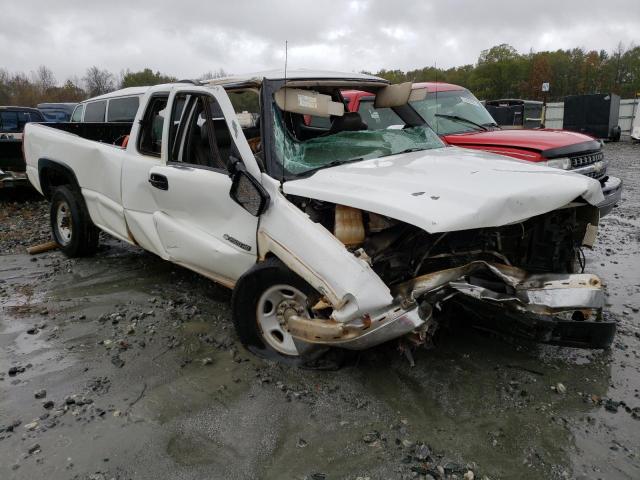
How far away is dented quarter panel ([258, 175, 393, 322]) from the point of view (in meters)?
2.72

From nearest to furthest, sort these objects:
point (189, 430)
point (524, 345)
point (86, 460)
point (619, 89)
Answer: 1. point (86, 460)
2. point (189, 430)
3. point (524, 345)
4. point (619, 89)

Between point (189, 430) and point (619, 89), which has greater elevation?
point (619, 89)

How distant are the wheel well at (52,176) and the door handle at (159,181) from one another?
5.89 feet

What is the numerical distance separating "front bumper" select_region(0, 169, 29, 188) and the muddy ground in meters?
5.82

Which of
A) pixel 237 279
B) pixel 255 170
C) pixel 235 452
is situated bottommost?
pixel 235 452

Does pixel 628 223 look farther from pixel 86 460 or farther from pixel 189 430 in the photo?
pixel 86 460

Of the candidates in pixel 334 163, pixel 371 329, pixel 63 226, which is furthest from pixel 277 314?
pixel 63 226

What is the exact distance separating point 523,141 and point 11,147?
361 inches

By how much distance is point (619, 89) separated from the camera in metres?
53.8

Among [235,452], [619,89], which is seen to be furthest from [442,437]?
[619,89]

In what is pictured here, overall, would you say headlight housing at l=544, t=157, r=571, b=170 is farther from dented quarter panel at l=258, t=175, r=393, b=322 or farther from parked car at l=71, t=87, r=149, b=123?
parked car at l=71, t=87, r=149, b=123

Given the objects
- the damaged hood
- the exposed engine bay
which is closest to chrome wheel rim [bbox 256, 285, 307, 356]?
the exposed engine bay

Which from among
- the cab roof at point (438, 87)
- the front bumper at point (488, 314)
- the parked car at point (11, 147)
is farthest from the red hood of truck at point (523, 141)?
the parked car at point (11, 147)

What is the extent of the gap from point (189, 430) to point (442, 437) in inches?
54.4
